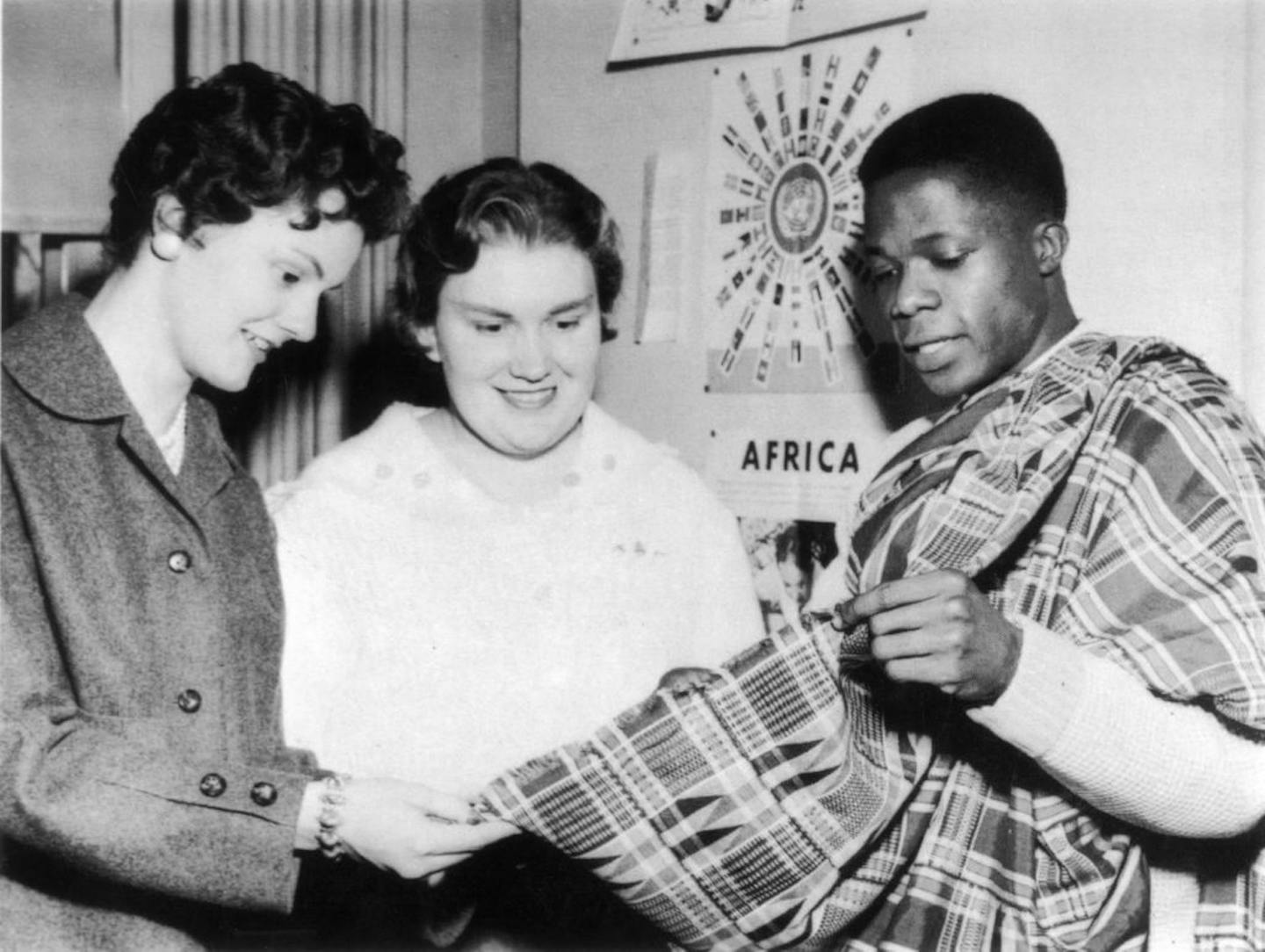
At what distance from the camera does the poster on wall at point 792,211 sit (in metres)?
1.72

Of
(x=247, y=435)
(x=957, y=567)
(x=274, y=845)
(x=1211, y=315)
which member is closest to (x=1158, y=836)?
(x=957, y=567)

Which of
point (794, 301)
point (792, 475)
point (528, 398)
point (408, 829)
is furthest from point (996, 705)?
point (794, 301)

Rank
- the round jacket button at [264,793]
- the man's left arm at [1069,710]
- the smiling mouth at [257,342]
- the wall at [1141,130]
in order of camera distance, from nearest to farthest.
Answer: the man's left arm at [1069,710]
the round jacket button at [264,793]
the smiling mouth at [257,342]
the wall at [1141,130]

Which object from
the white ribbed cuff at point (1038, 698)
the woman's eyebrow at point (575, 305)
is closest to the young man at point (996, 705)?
the white ribbed cuff at point (1038, 698)

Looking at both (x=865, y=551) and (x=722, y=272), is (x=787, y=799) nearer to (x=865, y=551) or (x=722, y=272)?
(x=865, y=551)

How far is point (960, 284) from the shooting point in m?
1.29

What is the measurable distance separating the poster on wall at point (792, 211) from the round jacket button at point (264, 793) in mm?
973

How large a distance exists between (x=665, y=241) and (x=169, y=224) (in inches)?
35.3

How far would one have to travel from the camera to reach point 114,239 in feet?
4.19

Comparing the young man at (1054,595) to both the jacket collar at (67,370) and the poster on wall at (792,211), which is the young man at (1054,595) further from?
the jacket collar at (67,370)

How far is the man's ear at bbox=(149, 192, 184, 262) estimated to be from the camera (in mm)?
1231

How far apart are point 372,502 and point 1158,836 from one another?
3.04 feet

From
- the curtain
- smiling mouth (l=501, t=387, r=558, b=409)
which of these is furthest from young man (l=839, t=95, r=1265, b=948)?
the curtain

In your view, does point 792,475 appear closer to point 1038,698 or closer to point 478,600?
point 478,600
